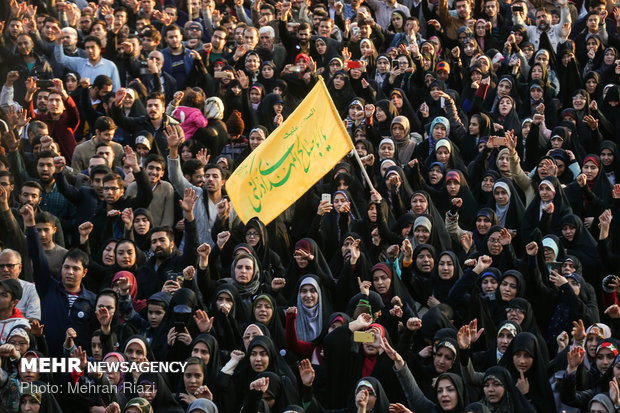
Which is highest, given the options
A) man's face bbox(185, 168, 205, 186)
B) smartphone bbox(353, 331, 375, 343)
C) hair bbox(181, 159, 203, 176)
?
hair bbox(181, 159, 203, 176)

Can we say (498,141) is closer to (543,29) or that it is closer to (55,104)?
(543,29)

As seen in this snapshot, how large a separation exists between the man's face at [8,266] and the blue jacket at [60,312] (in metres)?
0.24

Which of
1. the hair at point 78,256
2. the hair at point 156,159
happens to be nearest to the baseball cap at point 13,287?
the hair at point 78,256

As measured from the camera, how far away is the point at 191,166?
11.1 m

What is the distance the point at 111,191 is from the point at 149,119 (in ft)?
5.18

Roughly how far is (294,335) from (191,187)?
218cm

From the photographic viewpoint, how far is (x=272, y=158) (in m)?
10.5

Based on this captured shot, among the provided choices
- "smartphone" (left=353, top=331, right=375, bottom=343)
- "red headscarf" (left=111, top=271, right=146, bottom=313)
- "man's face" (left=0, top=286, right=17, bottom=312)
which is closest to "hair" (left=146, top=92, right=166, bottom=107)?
"red headscarf" (left=111, top=271, right=146, bottom=313)

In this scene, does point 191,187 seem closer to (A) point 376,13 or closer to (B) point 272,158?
(B) point 272,158

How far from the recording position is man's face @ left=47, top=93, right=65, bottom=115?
1181cm

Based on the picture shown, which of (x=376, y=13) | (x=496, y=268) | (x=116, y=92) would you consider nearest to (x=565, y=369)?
(x=496, y=268)

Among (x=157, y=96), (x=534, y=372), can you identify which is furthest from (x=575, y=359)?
(x=157, y=96)

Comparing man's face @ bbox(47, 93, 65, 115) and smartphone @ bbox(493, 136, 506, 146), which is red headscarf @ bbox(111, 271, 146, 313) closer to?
man's face @ bbox(47, 93, 65, 115)

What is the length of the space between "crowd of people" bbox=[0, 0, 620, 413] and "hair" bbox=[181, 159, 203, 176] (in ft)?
0.25
